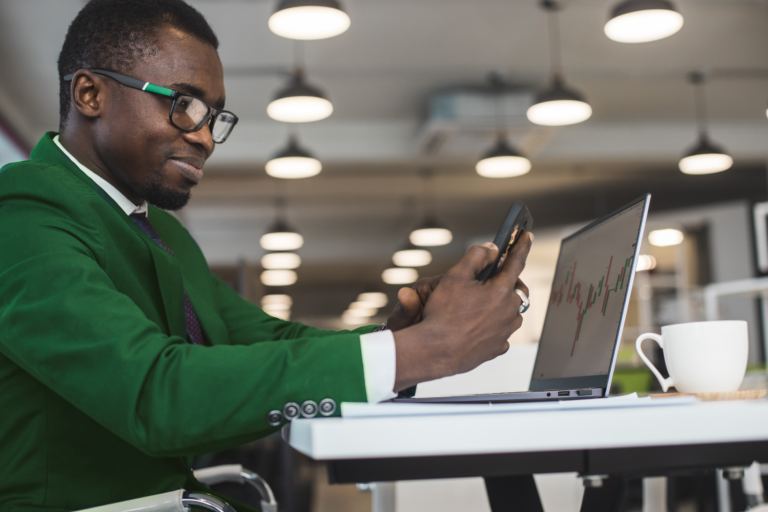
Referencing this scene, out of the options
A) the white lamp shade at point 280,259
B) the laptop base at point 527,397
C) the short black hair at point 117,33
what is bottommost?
the laptop base at point 527,397

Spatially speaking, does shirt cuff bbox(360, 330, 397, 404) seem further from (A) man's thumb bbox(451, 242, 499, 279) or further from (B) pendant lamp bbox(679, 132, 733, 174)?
(B) pendant lamp bbox(679, 132, 733, 174)

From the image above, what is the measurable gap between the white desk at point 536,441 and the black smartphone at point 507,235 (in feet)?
0.79

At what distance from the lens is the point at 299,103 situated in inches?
168

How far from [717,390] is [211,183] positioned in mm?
7962

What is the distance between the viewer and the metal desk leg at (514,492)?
41.0 inches

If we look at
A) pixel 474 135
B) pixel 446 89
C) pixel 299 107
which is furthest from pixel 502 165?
pixel 299 107

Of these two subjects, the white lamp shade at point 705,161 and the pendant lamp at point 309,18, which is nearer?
the pendant lamp at point 309,18

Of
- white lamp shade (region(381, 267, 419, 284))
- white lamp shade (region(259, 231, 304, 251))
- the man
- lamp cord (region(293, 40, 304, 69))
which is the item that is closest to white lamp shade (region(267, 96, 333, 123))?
lamp cord (region(293, 40, 304, 69))

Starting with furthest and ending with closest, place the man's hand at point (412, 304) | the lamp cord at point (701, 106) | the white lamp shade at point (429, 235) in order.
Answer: the white lamp shade at point (429, 235), the lamp cord at point (701, 106), the man's hand at point (412, 304)

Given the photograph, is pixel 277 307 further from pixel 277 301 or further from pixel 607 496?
pixel 607 496

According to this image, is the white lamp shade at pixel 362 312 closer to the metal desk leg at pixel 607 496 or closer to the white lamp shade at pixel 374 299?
the white lamp shade at pixel 374 299

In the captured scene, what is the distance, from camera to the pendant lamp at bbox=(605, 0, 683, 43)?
331 cm


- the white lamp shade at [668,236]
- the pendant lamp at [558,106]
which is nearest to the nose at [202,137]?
the pendant lamp at [558,106]

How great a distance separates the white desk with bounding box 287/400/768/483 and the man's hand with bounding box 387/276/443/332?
0.36 meters
